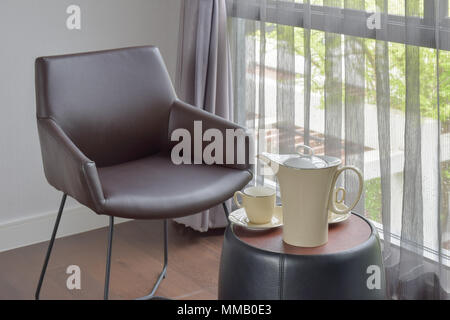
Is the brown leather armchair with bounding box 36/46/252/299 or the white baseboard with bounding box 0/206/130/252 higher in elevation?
the brown leather armchair with bounding box 36/46/252/299

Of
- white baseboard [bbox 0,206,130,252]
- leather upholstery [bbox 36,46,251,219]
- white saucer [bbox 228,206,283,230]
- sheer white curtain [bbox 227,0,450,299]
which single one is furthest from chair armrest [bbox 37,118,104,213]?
sheer white curtain [bbox 227,0,450,299]

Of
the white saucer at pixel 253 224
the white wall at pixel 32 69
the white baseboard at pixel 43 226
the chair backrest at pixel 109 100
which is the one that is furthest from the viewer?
the white baseboard at pixel 43 226

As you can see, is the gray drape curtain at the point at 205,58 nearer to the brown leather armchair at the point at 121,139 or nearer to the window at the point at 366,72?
→ the window at the point at 366,72

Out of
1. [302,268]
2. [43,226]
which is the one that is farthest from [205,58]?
[302,268]

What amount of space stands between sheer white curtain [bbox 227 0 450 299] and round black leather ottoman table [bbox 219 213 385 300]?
502mm

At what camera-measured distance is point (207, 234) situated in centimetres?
291

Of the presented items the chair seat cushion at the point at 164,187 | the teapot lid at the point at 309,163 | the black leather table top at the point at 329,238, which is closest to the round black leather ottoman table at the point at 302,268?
the black leather table top at the point at 329,238

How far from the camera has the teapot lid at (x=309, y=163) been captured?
65.6 inches

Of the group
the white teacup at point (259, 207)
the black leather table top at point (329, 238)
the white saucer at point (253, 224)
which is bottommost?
the black leather table top at point (329, 238)

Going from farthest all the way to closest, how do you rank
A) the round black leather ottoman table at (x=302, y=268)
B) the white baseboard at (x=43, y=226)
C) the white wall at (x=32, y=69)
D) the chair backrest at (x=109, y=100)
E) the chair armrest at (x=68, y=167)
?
the white baseboard at (x=43, y=226), the white wall at (x=32, y=69), the chair backrest at (x=109, y=100), the chair armrest at (x=68, y=167), the round black leather ottoman table at (x=302, y=268)

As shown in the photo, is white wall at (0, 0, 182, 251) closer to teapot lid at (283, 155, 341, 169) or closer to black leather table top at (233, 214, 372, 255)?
black leather table top at (233, 214, 372, 255)

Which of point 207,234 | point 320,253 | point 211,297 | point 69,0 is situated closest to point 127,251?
point 207,234

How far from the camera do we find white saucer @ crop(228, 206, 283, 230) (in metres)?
1.79
